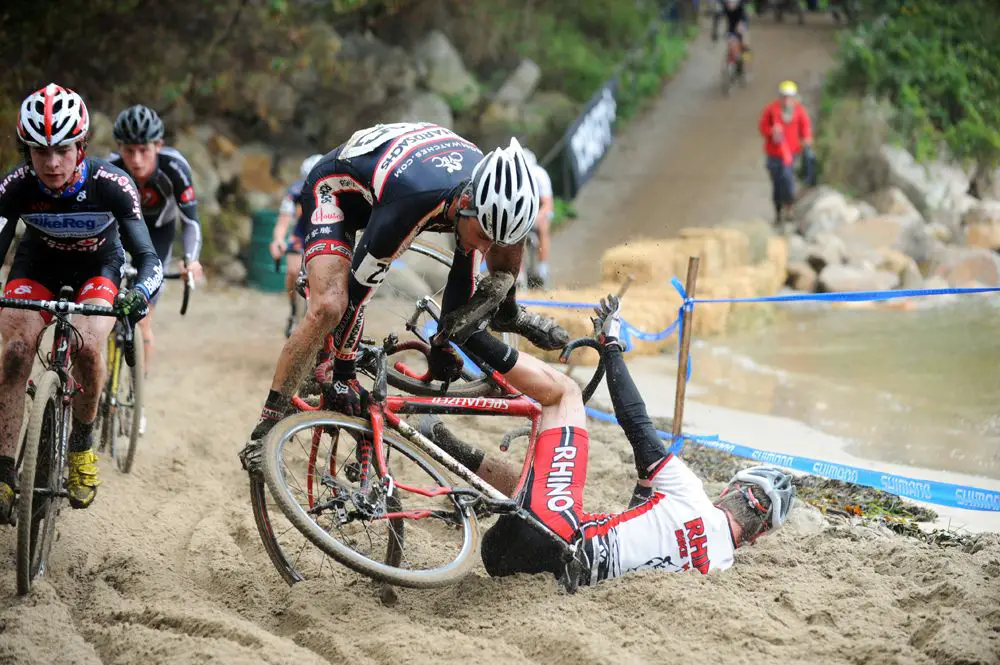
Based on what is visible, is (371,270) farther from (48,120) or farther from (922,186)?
(922,186)

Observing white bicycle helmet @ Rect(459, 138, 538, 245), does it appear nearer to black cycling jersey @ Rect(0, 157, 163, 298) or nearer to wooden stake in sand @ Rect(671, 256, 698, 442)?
black cycling jersey @ Rect(0, 157, 163, 298)

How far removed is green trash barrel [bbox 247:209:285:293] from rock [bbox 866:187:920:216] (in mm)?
9780

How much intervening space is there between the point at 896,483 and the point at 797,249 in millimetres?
9775

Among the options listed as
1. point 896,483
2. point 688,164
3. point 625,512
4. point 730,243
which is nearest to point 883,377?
point 730,243

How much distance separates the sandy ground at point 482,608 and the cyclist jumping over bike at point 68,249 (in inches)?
21.2

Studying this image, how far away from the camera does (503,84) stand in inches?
792

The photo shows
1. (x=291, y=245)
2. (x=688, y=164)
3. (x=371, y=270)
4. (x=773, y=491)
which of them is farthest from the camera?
(x=688, y=164)

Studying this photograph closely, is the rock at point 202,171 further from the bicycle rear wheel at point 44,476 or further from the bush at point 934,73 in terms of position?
the bush at point 934,73

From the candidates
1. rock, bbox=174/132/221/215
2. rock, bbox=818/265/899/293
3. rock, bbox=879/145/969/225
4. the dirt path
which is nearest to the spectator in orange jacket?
the dirt path

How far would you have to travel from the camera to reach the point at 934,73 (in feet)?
66.4

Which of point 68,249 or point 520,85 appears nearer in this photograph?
point 68,249

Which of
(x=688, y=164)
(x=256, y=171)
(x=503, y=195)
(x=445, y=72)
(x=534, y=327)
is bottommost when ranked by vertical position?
(x=534, y=327)

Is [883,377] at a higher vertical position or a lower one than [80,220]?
lower

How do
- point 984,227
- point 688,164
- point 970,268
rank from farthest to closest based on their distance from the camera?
1. point 688,164
2. point 984,227
3. point 970,268
